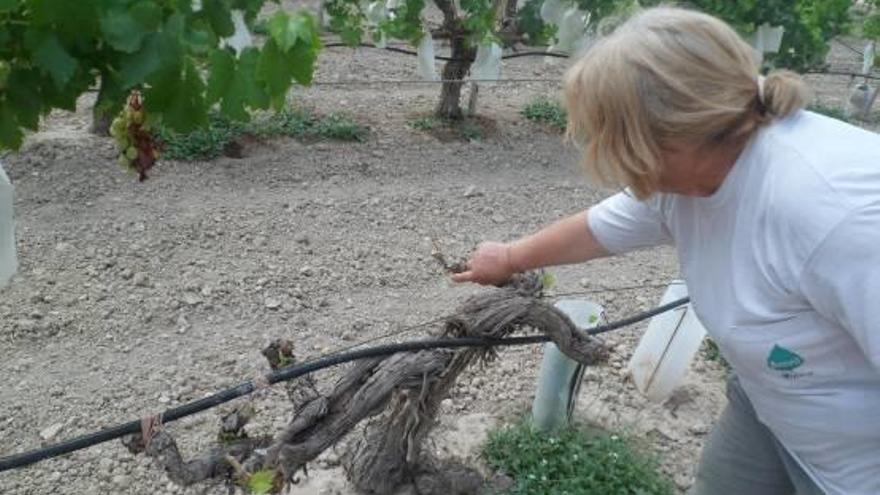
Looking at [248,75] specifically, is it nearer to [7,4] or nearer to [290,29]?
[290,29]

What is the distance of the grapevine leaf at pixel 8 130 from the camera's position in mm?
1737

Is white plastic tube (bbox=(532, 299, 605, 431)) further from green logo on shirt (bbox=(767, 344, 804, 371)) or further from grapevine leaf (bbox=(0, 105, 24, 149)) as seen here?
grapevine leaf (bbox=(0, 105, 24, 149))

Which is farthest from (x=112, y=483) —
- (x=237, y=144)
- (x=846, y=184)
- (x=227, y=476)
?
(x=237, y=144)

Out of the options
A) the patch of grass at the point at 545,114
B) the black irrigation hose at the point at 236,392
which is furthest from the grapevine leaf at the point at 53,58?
the patch of grass at the point at 545,114

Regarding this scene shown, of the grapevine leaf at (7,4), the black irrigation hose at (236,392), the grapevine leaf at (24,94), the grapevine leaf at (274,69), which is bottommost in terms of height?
the black irrigation hose at (236,392)

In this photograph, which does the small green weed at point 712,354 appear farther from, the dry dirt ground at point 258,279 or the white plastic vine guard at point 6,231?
the white plastic vine guard at point 6,231

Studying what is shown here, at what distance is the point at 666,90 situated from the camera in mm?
1264

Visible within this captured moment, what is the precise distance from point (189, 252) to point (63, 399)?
3.47 feet

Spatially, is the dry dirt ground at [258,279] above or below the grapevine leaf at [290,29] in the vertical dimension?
below

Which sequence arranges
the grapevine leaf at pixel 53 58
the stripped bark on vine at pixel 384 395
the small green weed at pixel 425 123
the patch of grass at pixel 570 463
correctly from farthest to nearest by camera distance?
the small green weed at pixel 425 123, the patch of grass at pixel 570 463, the stripped bark on vine at pixel 384 395, the grapevine leaf at pixel 53 58

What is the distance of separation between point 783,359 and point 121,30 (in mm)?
1189

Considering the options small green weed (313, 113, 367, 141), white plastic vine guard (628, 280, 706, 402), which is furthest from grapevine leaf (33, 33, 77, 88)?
small green weed (313, 113, 367, 141)

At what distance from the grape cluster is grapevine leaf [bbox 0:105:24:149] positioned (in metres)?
0.25

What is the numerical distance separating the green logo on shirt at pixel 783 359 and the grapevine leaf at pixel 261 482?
992 millimetres
